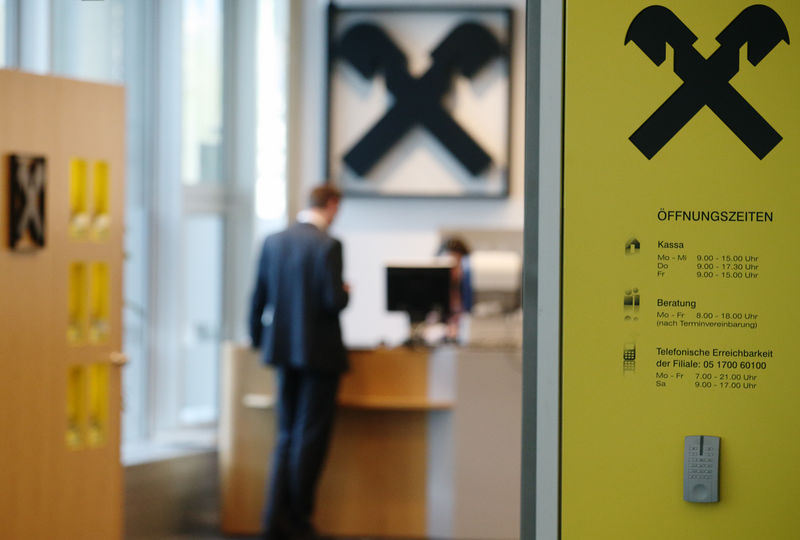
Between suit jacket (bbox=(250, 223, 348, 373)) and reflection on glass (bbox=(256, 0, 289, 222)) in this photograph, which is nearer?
suit jacket (bbox=(250, 223, 348, 373))

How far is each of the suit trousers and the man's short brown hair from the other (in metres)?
0.80

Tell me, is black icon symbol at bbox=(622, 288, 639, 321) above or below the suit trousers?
above

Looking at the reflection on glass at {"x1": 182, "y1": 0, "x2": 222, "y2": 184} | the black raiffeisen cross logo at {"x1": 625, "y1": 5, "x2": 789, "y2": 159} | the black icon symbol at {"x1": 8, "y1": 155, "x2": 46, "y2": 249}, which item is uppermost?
the reflection on glass at {"x1": 182, "y1": 0, "x2": 222, "y2": 184}

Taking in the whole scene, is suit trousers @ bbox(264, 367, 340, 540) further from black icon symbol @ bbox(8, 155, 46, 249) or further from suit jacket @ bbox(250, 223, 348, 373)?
black icon symbol @ bbox(8, 155, 46, 249)

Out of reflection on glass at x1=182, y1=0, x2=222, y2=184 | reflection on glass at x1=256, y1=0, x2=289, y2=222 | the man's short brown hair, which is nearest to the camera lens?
the man's short brown hair

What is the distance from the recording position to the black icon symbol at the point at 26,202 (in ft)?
11.1

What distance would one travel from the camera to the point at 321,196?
470 cm

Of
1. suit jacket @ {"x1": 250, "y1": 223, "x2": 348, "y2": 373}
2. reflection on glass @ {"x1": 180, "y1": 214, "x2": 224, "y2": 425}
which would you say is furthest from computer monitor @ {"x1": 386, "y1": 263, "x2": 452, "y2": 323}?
reflection on glass @ {"x1": 180, "y1": 214, "x2": 224, "y2": 425}

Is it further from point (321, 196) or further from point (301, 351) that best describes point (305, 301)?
point (321, 196)

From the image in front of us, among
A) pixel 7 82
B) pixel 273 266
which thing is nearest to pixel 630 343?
pixel 7 82

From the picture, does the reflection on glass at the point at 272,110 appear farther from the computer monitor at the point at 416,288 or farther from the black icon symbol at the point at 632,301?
the black icon symbol at the point at 632,301

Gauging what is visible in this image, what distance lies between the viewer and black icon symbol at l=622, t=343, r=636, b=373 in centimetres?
206

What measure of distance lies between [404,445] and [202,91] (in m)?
2.35

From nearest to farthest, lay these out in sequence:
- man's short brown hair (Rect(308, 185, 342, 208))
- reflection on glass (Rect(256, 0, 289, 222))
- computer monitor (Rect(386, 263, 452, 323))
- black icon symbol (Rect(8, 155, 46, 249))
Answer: black icon symbol (Rect(8, 155, 46, 249))
man's short brown hair (Rect(308, 185, 342, 208))
computer monitor (Rect(386, 263, 452, 323))
reflection on glass (Rect(256, 0, 289, 222))
